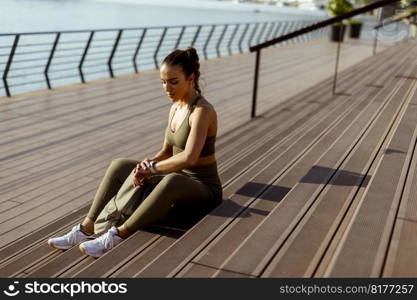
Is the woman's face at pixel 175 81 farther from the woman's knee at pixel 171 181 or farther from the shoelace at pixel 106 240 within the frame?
the shoelace at pixel 106 240

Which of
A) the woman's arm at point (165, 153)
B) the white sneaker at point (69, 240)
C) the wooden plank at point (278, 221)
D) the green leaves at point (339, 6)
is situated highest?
the green leaves at point (339, 6)

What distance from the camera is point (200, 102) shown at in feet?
9.21

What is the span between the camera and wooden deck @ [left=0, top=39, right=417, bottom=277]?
84.0 inches

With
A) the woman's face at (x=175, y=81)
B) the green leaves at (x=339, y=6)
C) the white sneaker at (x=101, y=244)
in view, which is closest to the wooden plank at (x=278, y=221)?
the white sneaker at (x=101, y=244)

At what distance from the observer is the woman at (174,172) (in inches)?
104

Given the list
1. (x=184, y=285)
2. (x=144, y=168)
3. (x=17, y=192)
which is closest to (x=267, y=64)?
(x=17, y=192)

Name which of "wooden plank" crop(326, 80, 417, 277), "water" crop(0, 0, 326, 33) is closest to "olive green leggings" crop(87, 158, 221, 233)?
"wooden plank" crop(326, 80, 417, 277)

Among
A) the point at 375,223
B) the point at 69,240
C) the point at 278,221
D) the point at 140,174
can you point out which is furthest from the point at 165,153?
the point at 375,223

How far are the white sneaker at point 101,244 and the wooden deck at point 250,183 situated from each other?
0.17 feet

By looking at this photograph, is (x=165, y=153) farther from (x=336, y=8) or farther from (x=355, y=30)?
(x=355, y=30)

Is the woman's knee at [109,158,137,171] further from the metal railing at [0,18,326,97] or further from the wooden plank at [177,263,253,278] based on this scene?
the metal railing at [0,18,326,97]

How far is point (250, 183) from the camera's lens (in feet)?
11.1

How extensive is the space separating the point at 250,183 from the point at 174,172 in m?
0.67

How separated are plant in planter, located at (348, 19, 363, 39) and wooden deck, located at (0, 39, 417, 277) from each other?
13.2 meters
